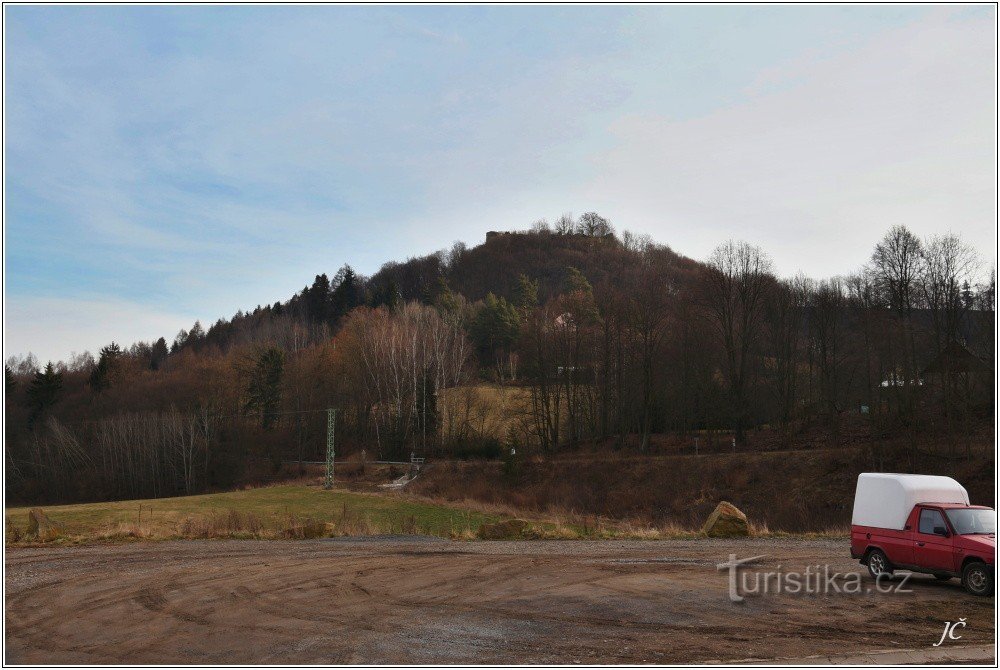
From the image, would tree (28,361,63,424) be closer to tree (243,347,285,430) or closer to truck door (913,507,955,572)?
tree (243,347,285,430)

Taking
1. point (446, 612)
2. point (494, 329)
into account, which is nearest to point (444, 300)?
point (494, 329)

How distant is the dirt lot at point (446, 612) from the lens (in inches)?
400

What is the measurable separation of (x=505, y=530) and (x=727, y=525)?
23.2ft

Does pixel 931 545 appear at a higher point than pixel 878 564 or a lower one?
higher

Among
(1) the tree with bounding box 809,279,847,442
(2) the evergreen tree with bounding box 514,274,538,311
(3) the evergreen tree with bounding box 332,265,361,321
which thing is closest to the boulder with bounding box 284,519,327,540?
(1) the tree with bounding box 809,279,847,442

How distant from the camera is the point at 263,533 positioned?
2559 centimetres

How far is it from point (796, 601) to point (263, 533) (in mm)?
18035

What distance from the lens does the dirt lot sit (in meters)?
10.1

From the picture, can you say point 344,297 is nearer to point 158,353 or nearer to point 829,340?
point 158,353

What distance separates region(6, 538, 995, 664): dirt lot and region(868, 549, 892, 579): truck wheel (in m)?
0.55

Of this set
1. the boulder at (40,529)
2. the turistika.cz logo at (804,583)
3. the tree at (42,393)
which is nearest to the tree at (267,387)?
the tree at (42,393)

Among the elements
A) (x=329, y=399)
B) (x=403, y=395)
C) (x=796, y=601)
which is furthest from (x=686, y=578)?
(x=329, y=399)

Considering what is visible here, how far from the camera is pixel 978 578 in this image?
1311cm

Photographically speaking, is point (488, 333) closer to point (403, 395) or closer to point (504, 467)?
point (403, 395)
